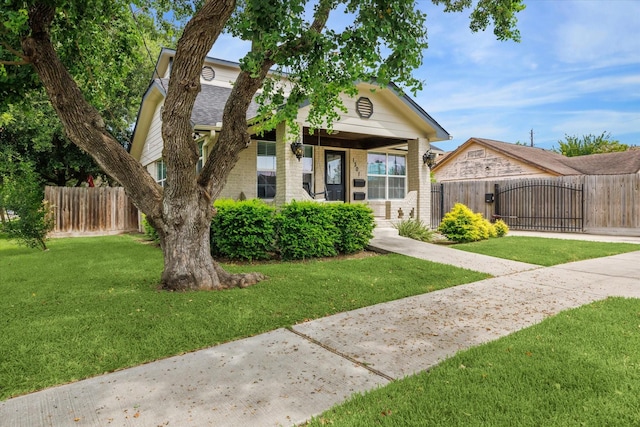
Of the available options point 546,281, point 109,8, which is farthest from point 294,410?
point 109,8

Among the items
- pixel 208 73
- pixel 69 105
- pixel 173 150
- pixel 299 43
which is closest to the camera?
pixel 299 43

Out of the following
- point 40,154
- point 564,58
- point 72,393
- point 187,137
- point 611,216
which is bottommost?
point 72,393

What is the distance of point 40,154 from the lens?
18.0 m

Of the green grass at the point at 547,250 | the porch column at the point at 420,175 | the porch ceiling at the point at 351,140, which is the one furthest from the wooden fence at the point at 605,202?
the porch ceiling at the point at 351,140

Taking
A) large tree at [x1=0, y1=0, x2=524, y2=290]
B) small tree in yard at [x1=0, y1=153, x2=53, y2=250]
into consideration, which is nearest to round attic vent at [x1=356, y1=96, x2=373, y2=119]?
large tree at [x1=0, y1=0, x2=524, y2=290]

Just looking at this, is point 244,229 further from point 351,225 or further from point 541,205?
point 541,205

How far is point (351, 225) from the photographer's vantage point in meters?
8.66

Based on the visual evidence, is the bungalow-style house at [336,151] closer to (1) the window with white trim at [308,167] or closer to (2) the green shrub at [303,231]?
(1) the window with white trim at [308,167]

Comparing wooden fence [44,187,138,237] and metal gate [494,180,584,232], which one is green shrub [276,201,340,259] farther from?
metal gate [494,180,584,232]

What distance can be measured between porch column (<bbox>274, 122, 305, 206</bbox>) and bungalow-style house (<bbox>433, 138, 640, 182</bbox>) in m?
17.0

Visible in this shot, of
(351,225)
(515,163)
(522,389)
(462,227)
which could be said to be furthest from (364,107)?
(515,163)

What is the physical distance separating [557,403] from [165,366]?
2.84m

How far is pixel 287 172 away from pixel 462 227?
210 inches

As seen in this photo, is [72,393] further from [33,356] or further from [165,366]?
[33,356]
